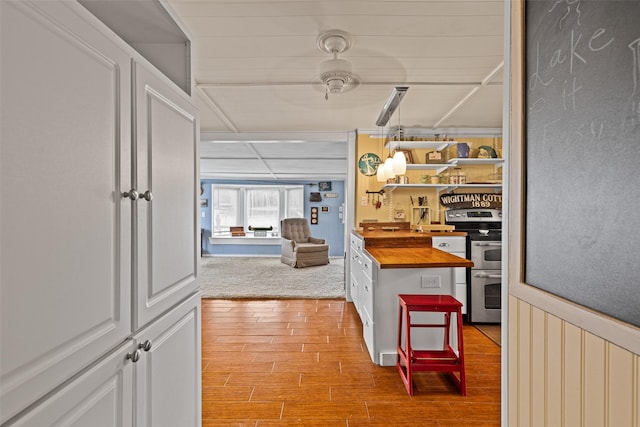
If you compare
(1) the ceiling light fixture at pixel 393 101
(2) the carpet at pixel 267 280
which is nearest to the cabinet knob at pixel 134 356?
(1) the ceiling light fixture at pixel 393 101

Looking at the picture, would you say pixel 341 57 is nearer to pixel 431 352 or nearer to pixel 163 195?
pixel 163 195

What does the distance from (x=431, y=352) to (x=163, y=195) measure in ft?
7.08

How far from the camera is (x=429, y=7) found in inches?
75.0

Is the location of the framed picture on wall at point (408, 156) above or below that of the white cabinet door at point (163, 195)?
above

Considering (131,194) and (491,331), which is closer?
(131,194)

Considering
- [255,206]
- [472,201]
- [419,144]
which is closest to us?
[419,144]

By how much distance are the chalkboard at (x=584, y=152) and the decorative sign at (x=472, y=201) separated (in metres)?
3.76

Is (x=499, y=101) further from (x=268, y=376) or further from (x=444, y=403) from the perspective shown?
(x=268, y=376)

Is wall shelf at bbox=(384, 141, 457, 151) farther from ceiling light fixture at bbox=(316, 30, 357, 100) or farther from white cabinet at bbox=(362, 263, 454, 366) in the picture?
white cabinet at bbox=(362, 263, 454, 366)

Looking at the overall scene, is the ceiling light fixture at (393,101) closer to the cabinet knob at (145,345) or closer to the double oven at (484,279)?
the double oven at (484,279)

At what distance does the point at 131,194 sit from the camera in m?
0.98

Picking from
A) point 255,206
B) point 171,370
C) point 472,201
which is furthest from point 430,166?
point 255,206

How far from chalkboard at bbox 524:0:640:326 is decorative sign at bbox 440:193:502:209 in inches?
148

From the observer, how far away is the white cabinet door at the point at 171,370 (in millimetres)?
1066
